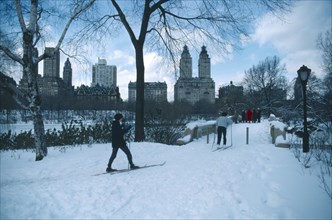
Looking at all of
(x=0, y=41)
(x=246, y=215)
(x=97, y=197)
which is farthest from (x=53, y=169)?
(x=246, y=215)

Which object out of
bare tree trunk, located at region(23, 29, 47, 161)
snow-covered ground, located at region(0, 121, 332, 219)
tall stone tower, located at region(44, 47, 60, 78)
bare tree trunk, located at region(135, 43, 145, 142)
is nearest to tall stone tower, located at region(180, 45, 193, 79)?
bare tree trunk, located at region(135, 43, 145, 142)

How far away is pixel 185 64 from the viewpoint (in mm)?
17219

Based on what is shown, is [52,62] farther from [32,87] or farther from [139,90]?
[32,87]

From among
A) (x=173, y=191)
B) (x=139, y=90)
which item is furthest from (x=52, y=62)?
(x=173, y=191)

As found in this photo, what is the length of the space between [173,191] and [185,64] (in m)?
12.2

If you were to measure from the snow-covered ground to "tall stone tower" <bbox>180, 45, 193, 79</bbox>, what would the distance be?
8.60 metres

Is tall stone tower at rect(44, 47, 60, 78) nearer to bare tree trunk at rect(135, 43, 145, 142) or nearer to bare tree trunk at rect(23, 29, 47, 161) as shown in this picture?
bare tree trunk at rect(23, 29, 47, 161)

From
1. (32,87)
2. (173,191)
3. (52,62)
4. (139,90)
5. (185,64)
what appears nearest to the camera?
(173,191)

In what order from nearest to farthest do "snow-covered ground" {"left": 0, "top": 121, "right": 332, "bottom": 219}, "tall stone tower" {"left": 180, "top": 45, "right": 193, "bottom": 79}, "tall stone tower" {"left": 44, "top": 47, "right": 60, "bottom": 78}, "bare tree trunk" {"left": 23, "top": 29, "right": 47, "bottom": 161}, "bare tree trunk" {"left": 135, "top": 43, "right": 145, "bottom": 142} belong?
"snow-covered ground" {"left": 0, "top": 121, "right": 332, "bottom": 219} → "bare tree trunk" {"left": 23, "top": 29, "right": 47, "bottom": 161} → "tall stone tower" {"left": 44, "top": 47, "right": 60, "bottom": 78} → "bare tree trunk" {"left": 135, "top": 43, "right": 145, "bottom": 142} → "tall stone tower" {"left": 180, "top": 45, "right": 193, "bottom": 79}

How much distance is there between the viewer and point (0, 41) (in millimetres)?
10359

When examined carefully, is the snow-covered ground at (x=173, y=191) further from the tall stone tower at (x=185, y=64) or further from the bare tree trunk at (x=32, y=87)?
the tall stone tower at (x=185, y=64)

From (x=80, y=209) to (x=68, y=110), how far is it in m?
81.8

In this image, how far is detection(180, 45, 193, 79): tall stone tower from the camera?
16.9 m

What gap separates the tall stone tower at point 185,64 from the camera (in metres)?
16.9
